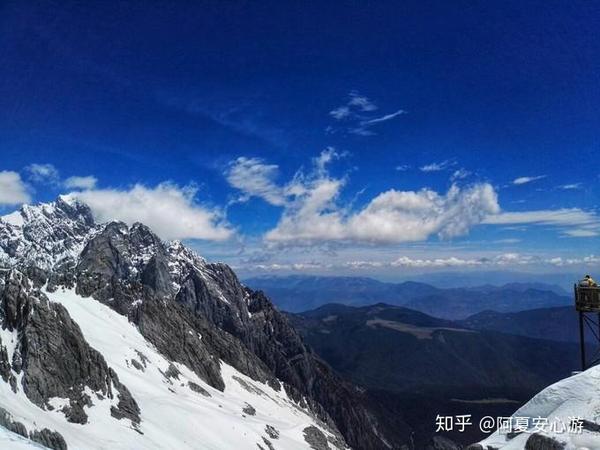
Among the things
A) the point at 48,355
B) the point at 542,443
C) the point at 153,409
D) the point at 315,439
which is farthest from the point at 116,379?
the point at 315,439

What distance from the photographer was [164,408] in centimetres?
8950

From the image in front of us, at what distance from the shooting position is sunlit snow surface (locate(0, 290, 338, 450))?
203 ft

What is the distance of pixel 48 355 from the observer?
74625mm

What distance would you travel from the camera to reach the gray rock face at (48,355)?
67688mm

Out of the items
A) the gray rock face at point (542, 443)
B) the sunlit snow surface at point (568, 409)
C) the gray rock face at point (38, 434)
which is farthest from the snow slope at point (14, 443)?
the sunlit snow surface at point (568, 409)

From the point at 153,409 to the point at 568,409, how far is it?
237 ft

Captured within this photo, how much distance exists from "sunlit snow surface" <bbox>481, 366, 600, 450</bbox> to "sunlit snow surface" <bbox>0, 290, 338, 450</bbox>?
4626 cm

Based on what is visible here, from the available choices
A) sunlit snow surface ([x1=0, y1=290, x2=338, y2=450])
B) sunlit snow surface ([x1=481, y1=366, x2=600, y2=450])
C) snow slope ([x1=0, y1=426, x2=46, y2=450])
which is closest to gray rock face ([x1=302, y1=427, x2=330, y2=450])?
sunlit snow surface ([x1=0, y1=290, x2=338, y2=450])

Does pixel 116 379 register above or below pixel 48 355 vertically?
below

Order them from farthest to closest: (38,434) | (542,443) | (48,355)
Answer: (48,355) < (38,434) < (542,443)

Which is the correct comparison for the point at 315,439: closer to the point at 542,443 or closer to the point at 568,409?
the point at 568,409

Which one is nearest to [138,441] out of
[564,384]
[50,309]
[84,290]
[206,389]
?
[50,309]

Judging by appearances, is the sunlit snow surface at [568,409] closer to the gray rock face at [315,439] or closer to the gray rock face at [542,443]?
the gray rock face at [542,443]

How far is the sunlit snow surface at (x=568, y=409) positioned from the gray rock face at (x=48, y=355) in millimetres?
57042
